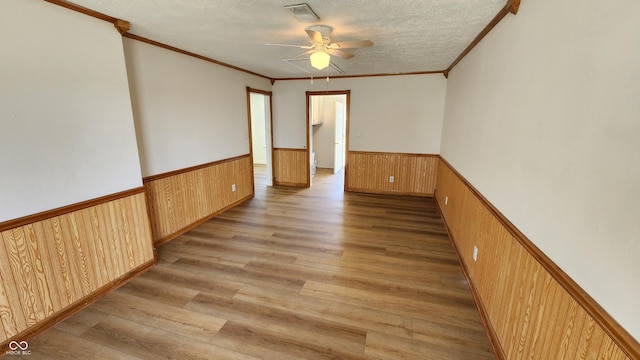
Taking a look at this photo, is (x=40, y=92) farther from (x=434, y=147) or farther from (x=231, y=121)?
(x=434, y=147)

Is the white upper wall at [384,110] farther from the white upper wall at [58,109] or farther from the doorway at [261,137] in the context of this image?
the white upper wall at [58,109]

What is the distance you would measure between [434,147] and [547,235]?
13.6ft

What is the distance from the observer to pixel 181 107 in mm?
3512

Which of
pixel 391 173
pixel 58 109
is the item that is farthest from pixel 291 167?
pixel 58 109

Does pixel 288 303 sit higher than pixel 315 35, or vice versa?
pixel 315 35

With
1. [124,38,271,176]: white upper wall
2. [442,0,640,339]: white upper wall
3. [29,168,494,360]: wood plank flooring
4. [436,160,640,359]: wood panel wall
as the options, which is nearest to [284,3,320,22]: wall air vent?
[442,0,640,339]: white upper wall

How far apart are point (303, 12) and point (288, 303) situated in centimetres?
238

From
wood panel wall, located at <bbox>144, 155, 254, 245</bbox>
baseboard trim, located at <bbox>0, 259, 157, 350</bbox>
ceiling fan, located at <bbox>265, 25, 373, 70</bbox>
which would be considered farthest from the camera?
wood panel wall, located at <bbox>144, 155, 254, 245</bbox>

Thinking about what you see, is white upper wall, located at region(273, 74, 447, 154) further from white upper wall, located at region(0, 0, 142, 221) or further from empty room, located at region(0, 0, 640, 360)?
white upper wall, located at region(0, 0, 142, 221)

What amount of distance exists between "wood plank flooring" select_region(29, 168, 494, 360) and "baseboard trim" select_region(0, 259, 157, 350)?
2.3 inches

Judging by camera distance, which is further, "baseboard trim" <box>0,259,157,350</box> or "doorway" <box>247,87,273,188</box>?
"doorway" <box>247,87,273,188</box>

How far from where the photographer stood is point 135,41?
9.30ft

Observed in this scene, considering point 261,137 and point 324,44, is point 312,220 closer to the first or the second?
point 324,44

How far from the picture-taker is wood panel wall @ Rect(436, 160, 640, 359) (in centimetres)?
96
